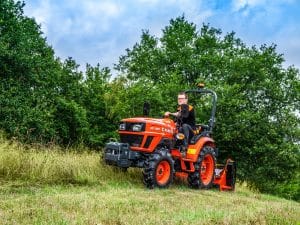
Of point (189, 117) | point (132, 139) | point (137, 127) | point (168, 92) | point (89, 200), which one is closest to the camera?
point (89, 200)

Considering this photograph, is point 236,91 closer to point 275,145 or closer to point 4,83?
point 275,145

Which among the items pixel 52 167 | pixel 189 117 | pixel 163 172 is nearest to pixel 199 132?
pixel 189 117

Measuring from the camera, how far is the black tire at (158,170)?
10.1 metres

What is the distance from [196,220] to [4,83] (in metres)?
21.8

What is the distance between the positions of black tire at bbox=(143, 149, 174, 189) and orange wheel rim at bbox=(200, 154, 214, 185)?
72.1 inches

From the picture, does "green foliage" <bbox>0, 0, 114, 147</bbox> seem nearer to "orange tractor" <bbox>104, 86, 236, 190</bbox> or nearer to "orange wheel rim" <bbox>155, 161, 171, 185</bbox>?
"orange tractor" <bbox>104, 86, 236, 190</bbox>

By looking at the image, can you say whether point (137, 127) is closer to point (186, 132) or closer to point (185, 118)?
point (186, 132)

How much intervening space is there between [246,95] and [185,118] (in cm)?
1684

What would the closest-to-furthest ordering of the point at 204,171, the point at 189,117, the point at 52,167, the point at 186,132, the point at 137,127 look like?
the point at 52,167 < the point at 137,127 < the point at 186,132 < the point at 189,117 < the point at 204,171

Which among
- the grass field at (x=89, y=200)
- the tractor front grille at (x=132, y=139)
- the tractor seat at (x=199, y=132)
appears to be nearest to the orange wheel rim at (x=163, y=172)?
the grass field at (x=89, y=200)

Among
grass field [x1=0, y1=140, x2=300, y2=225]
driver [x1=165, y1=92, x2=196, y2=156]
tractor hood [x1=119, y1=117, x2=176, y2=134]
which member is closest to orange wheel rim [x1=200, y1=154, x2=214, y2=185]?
driver [x1=165, y1=92, x2=196, y2=156]

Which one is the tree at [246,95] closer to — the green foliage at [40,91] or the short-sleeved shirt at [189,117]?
the green foliage at [40,91]

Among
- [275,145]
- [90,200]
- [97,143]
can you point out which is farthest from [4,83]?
[90,200]

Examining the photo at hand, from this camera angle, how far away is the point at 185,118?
11680 millimetres
